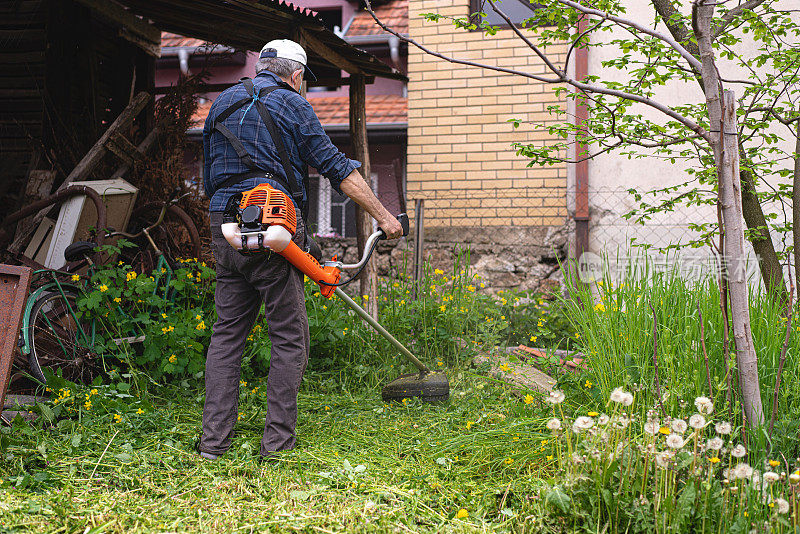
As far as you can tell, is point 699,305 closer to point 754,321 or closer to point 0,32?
point 754,321

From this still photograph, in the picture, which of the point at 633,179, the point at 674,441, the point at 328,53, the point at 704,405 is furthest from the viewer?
the point at 633,179

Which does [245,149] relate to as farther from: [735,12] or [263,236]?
[735,12]

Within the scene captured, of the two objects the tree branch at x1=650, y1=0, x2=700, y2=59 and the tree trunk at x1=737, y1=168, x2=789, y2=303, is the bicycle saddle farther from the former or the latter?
the tree trunk at x1=737, y1=168, x2=789, y2=303

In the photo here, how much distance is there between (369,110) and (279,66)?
8.50m

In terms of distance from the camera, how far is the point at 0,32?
6.26m

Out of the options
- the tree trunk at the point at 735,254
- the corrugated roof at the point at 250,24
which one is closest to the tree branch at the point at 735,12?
the tree trunk at the point at 735,254

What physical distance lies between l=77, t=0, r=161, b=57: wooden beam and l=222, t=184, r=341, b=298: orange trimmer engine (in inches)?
170

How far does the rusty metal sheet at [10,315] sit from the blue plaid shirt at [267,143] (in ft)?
2.68

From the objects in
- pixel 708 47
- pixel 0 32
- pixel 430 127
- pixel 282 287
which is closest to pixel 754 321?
pixel 708 47

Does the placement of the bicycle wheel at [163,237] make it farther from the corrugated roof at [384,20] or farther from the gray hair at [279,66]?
the corrugated roof at [384,20]

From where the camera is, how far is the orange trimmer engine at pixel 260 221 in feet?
8.87

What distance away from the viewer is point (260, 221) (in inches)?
107

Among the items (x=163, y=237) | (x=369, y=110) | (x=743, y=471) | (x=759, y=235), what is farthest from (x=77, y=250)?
(x=369, y=110)

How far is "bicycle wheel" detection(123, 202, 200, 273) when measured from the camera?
511 centimetres
